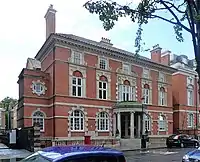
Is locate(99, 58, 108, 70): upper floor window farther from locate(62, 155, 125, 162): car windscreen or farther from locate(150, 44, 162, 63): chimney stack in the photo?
locate(62, 155, 125, 162): car windscreen

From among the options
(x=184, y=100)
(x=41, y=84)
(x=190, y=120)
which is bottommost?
(x=190, y=120)

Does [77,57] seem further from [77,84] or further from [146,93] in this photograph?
[146,93]

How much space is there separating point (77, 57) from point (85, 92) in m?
3.91

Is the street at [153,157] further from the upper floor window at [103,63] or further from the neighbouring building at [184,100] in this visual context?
the neighbouring building at [184,100]

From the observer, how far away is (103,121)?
119 ft

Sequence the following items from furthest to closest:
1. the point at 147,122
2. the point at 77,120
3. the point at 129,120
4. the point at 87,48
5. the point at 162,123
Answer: the point at 162,123 < the point at 147,122 < the point at 129,120 < the point at 87,48 < the point at 77,120

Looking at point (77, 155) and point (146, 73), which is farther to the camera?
point (146, 73)

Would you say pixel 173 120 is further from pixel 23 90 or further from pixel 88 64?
pixel 23 90

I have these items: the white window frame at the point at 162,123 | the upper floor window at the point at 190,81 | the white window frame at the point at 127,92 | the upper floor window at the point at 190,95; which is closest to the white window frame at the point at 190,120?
the upper floor window at the point at 190,95

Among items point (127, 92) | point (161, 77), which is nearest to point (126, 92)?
point (127, 92)

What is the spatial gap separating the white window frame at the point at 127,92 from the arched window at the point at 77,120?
6.39m

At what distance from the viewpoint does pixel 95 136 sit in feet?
113

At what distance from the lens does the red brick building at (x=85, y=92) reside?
32500 millimetres

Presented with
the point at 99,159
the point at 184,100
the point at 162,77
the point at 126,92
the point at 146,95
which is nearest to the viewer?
the point at 99,159
